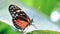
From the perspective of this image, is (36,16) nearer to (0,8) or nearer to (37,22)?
(37,22)

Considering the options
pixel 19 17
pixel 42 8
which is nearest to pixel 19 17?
pixel 19 17

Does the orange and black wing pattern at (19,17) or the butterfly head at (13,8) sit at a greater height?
the butterfly head at (13,8)

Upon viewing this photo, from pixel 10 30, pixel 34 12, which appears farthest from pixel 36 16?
pixel 10 30

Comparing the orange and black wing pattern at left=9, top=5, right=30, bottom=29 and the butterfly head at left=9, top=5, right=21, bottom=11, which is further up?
the butterfly head at left=9, top=5, right=21, bottom=11

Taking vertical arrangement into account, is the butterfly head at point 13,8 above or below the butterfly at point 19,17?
above

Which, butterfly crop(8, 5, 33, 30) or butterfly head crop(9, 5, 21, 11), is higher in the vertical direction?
butterfly head crop(9, 5, 21, 11)

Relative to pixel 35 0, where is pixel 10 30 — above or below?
below

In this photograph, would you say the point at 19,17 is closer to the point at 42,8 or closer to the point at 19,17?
the point at 19,17
